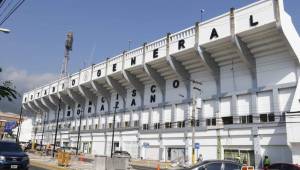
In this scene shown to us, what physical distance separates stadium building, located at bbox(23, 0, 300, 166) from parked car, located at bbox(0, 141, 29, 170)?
1823cm

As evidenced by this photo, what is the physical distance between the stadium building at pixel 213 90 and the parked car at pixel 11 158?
18.2 m

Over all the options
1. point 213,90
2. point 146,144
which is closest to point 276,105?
point 213,90

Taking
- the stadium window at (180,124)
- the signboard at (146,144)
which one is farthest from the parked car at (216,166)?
the signboard at (146,144)

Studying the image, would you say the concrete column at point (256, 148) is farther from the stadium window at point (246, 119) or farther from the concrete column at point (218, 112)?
the concrete column at point (218, 112)

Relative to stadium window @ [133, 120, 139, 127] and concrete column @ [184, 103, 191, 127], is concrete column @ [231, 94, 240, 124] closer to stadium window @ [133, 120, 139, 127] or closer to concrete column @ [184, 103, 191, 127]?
concrete column @ [184, 103, 191, 127]

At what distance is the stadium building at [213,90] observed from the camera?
32.5 meters

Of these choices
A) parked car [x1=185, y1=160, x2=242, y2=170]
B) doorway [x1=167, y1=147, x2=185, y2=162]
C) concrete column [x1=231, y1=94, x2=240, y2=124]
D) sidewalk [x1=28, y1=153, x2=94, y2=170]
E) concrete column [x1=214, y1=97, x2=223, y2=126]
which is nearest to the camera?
parked car [x1=185, y1=160, x2=242, y2=170]

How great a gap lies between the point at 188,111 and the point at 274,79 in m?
12.8

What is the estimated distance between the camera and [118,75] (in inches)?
2110

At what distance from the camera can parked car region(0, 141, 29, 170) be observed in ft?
52.3

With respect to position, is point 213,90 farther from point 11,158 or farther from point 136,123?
point 11,158

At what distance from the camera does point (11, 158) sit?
16.2 metres

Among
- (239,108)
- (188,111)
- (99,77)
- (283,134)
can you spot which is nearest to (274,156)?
(283,134)

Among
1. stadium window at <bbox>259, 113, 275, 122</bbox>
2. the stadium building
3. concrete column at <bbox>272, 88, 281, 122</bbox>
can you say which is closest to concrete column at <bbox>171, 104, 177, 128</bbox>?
the stadium building
